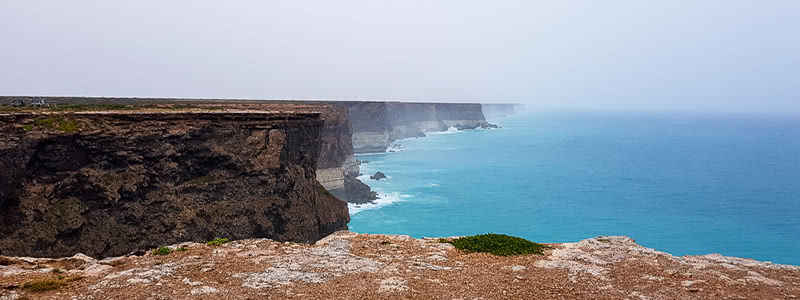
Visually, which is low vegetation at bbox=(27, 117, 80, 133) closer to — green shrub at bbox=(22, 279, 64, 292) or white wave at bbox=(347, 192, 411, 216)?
green shrub at bbox=(22, 279, 64, 292)

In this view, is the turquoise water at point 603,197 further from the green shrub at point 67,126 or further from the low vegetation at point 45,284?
the low vegetation at point 45,284

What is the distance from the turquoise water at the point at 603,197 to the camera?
173 feet

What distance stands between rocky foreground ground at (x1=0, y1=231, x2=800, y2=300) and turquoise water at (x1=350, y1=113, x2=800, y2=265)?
128ft

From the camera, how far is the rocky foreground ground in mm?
9625

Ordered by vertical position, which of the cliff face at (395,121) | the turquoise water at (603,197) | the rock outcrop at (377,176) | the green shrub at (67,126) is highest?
the green shrub at (67,126)

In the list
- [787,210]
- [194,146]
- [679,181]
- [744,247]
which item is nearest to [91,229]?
[194,146]

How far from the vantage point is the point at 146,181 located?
24.1 meters

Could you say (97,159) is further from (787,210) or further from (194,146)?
(787,210)

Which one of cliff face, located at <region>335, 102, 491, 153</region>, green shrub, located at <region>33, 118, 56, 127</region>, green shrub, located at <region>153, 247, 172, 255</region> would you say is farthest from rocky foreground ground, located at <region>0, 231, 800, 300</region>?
cliff face, located at <region>335, 102, 491, 153</region>

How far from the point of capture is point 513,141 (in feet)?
506

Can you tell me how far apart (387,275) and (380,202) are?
173 feet

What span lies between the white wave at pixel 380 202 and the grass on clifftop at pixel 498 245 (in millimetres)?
42561

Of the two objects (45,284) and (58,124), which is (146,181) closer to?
(58,124)

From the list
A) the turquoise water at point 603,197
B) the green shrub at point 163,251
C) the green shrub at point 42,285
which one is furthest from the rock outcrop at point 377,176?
the green shrub at point 42,285
